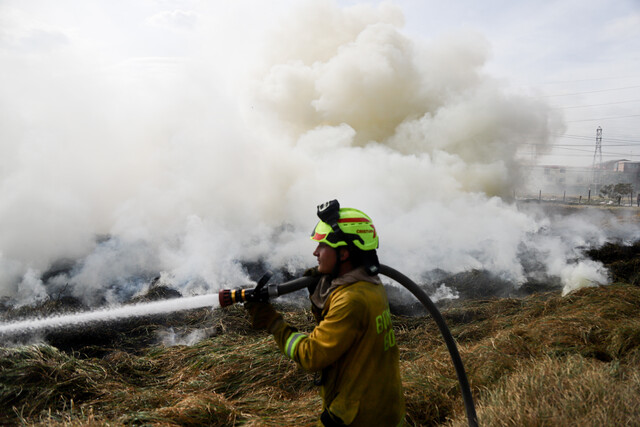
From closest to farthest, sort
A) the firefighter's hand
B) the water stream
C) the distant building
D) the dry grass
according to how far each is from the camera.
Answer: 1. the firefighter's hand
2. the dry grass
3. the water stream
4. the distant building

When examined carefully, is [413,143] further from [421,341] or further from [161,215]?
[421,341]

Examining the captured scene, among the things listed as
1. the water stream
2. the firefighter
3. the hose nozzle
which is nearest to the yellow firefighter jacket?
the firefighter

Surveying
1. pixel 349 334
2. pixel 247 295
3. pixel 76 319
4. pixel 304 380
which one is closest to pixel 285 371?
pixel 304 380

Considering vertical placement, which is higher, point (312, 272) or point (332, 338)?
point (312, 272)

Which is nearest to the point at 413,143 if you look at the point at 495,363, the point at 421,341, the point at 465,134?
the point at 465,134

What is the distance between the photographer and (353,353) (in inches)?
76.4

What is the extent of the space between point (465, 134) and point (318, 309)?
54.7 feet

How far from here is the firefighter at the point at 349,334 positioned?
6.04 feet

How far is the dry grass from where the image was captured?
2619mm

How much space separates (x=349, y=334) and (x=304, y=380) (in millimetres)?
2537

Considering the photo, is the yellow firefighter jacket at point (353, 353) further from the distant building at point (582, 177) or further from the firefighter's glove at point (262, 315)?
the distant building at point (582, 177)

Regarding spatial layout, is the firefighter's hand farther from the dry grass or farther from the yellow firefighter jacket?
the dry grass

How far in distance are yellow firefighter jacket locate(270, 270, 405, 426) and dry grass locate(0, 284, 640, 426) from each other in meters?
1.04

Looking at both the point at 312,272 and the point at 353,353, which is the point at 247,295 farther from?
the point at 353,353
